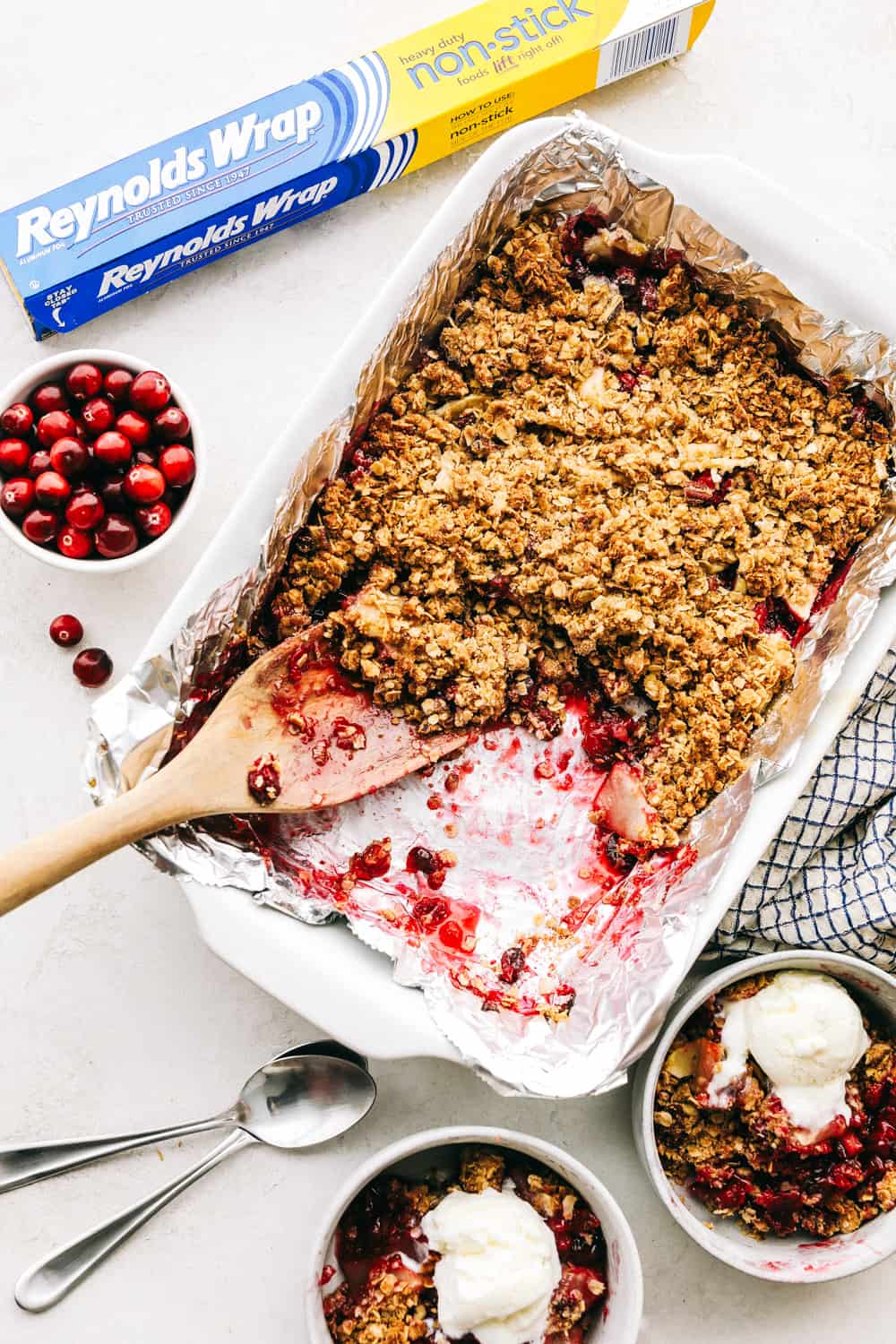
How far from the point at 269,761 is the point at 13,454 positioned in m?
0.68

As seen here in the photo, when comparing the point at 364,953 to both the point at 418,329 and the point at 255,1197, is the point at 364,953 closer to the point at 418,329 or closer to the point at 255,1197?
the point at 255,1197

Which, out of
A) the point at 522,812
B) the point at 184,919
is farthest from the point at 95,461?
the point at 522,812

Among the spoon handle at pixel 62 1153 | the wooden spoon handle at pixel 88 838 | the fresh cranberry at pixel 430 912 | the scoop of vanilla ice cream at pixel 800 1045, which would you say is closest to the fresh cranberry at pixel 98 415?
the wooden spoon handle at pixel 88 838

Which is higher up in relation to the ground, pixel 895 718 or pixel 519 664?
pixel 895 718

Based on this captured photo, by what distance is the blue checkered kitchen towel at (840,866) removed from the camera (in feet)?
6.86

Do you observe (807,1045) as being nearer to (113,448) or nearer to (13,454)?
(113,448)

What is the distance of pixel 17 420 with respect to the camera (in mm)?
1996

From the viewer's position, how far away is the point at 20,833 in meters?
2.18

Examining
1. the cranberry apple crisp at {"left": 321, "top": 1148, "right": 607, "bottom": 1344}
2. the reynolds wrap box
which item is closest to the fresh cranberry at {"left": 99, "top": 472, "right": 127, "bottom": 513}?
the reynolds wrap box

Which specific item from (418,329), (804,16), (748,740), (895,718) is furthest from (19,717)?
(804,16)

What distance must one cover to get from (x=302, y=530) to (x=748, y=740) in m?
0.82

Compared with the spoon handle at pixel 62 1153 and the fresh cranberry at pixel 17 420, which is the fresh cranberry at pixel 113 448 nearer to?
the fresh cranberry at pixel 17 420

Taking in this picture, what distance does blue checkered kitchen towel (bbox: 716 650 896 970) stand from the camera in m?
2.09

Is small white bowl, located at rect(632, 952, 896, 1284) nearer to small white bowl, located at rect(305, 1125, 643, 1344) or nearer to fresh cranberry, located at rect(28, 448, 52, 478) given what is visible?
small white bowl, located at rect(305, 1125, 643, 1344)
